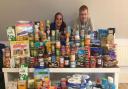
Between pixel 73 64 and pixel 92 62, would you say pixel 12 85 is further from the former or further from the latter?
pixel 92 62

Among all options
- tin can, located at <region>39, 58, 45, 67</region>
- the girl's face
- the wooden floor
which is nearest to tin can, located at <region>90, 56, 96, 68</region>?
tin can, located at <region>39, 58, 45, 67</region>

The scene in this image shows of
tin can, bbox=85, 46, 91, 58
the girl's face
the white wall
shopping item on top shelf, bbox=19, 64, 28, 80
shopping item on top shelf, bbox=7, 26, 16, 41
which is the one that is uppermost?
the white wall

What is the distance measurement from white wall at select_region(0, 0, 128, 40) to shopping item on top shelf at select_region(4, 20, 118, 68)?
37.6 inches

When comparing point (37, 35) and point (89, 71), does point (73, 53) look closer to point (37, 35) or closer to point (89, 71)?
point (89, 71)

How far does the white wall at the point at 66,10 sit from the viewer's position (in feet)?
11.2

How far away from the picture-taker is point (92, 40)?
262 cm

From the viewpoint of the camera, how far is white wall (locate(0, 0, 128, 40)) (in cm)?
341

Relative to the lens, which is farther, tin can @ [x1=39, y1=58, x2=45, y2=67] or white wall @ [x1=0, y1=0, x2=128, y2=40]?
white wall @ [x1=0, y1=0, x2=128, y2=40]

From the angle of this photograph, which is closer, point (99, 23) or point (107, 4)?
point (107, 4)

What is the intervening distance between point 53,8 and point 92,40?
42.6 inches

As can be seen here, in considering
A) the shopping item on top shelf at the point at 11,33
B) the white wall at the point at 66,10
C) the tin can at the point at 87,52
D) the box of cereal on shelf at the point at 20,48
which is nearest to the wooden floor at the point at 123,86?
the white wall at the point at 66,10

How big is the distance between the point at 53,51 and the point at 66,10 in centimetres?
113

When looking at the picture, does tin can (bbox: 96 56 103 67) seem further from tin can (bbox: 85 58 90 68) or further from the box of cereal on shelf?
the box of cereal on shelf

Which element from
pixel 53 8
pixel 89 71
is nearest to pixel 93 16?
pixel 53 8
